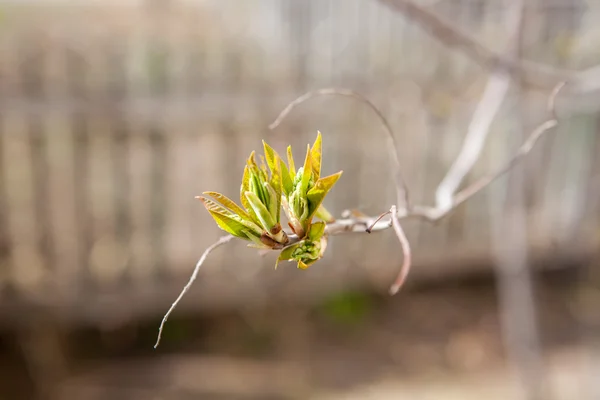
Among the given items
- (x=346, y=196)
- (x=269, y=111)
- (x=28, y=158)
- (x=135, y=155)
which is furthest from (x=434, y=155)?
(x=28, y=158)

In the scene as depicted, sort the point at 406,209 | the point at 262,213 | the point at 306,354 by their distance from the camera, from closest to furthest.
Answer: the point at 262,213, the point at 406,209, the point at 306,354

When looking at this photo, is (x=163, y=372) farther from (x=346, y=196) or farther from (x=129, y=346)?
(x=346, y=196)

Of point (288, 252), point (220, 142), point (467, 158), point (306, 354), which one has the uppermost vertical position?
point (220, 142)

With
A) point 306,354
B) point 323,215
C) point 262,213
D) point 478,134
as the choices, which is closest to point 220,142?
point 306,354

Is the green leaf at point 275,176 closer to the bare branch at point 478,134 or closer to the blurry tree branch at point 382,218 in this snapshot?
the blurry tree branch at point 382,218

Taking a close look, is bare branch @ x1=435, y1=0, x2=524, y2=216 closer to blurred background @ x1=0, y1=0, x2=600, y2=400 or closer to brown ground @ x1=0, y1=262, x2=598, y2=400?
blurred background @ x1=0, y1=0, x2=600, y2=400

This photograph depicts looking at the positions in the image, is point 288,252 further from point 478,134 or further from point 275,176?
point 478,134
